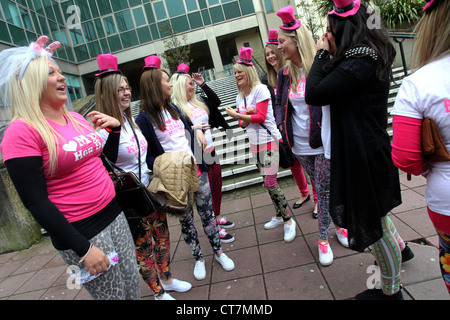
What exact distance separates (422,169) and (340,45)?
31.4 inches

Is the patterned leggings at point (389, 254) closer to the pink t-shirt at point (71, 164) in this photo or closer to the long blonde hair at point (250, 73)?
the pink t-shirt at point (71, 164)

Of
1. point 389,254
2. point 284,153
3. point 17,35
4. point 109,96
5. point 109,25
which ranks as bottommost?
point 389,254

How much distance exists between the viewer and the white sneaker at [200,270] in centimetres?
264

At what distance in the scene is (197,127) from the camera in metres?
2.80

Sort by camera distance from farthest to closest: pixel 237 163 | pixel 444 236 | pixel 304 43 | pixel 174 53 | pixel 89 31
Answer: pixel 89 31 < pixel 174 53 < pixel 237 163 < pixel 304 43 < pixel 444 236

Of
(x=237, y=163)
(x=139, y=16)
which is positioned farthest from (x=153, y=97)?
(x=139, y=16)

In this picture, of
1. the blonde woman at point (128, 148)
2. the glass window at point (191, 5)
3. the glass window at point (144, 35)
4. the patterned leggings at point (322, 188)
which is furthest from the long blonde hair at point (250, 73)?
the glass window at point (144, 35)

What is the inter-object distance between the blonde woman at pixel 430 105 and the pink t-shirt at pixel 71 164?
158 cm

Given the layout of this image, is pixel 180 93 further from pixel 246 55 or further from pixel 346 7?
pixel 346 7

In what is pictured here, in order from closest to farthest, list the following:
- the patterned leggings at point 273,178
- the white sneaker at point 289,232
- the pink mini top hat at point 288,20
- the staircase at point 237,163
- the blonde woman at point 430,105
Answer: the blonde woman at point 430,105 → the pink mini top hat at point 288,20 → the white sneaker at point 289,232 → the patterned leggings at point 273,178 → the staircase at point 237,163

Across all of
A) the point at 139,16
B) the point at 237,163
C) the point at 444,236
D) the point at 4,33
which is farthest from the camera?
the point at 139,16

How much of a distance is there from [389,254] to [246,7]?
2049 cm

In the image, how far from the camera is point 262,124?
121 inches

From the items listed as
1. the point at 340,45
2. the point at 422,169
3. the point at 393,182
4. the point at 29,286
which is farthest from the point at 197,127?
the point at 29,286
